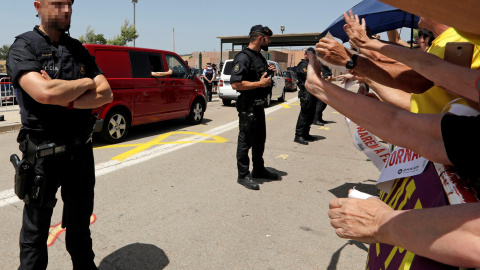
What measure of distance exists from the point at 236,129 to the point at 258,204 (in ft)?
15.5

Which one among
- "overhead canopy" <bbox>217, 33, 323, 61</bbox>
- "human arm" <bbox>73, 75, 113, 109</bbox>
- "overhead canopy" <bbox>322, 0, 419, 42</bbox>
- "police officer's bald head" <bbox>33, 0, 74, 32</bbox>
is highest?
"overhead canopy" <bbox>217, 33, 323, 61</bbox>

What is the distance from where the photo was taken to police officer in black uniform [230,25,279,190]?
14.0 feet

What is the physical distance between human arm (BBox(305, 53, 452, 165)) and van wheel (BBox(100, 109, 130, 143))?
20.0 feet

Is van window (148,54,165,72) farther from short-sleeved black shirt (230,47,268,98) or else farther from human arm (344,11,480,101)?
human arm (344,11,480,101)

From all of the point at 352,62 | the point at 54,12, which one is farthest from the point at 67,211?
the point at 352,62

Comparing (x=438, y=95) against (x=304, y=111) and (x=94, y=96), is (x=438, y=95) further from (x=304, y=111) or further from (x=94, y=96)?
(x=304, y=111)

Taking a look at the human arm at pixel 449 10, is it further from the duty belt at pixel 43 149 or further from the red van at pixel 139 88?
the red van at pixel 139 88

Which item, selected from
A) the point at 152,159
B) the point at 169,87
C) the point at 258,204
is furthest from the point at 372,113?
the point at 169,87

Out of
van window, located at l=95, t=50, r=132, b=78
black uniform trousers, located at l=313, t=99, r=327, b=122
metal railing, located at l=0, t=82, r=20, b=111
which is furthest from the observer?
metal railing, located at l=0, t=82, r=20, b=111

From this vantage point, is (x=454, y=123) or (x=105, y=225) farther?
(x=105, y=225)

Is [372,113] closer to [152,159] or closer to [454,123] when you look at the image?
[454,123]

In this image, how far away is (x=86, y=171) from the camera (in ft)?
7.26

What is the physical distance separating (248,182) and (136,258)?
76.9 inches

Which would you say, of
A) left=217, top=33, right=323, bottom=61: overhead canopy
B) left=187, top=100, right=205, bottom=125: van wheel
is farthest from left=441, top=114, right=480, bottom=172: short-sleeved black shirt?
left=217, top=33, right=323, bottom=61: overhead canopy
